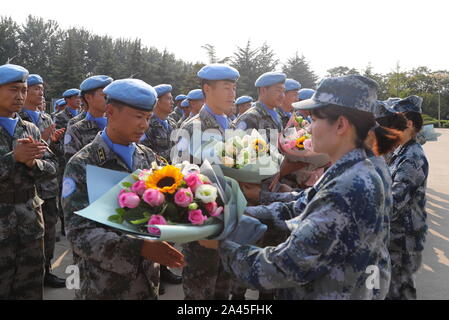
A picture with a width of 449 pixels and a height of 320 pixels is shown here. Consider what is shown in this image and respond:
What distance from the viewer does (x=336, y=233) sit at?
1.67 metres

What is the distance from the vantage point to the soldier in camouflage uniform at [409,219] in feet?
12.7

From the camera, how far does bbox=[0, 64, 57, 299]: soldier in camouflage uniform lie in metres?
3.33

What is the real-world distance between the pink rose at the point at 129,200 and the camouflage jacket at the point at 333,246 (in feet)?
1.75

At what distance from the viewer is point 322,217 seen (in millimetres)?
1684

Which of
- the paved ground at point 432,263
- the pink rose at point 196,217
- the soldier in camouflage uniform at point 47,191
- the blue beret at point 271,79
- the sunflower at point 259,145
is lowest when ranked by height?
the paved ground at point 432,263

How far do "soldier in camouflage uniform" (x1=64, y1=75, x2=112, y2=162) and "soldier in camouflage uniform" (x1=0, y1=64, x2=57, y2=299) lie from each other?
0.79 metres

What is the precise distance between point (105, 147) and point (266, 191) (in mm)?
1202

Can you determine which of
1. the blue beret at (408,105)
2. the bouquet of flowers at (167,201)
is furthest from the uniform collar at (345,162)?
the blue beret at (408,105)

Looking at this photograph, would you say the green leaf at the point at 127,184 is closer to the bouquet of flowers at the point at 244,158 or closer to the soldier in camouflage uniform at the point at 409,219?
the bouquet of flowers at the point at 244,158

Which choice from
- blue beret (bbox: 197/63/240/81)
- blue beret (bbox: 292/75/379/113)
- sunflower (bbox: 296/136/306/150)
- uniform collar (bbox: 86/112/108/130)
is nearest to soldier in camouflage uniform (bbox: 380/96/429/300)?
sunflower (bbox: 296/136/306/150)

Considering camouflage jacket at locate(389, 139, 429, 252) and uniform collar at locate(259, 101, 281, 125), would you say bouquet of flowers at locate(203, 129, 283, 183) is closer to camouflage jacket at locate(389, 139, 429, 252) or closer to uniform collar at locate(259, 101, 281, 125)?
camouflage jacket at locate(389, 139, 429, 252)

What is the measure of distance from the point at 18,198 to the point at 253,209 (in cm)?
228

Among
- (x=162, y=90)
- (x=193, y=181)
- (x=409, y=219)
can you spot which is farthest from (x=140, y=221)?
(x=162, y=90)

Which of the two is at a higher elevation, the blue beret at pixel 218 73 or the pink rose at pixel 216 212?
the blue beret at pixel 218 73
